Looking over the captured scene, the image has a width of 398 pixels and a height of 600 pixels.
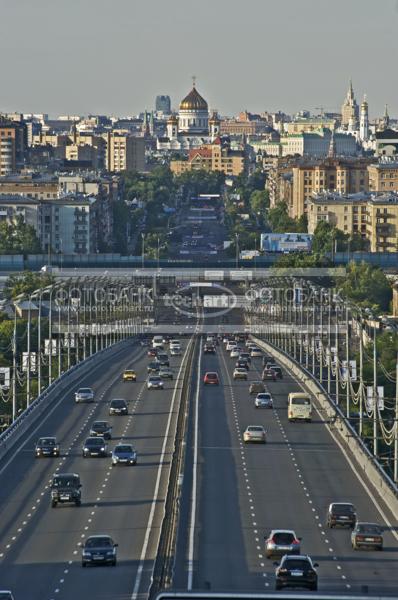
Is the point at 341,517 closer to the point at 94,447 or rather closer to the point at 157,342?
the point at 94,447

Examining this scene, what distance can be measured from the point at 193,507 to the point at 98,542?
8839 mm

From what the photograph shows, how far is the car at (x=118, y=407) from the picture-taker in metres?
76.3

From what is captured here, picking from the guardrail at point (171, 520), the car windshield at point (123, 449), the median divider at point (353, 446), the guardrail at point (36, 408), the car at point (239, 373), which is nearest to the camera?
the guardrail at point (171, 520)

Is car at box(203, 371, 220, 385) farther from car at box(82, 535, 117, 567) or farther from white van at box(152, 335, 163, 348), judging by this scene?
car at box(82, 535, 117, 567)

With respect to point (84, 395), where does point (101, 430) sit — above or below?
above

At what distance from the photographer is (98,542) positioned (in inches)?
1667

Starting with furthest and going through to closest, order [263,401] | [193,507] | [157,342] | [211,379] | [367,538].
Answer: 1. [157,342]
2. [211,379]
3. [263,401]
4. [193,507]
5. [367,538]

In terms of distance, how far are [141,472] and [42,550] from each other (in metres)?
14.2

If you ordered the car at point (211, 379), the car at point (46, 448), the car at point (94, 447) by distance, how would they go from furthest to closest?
1. the car at point (211, 379)
2. the car at point (94, 447)
3. the car at point (46, 448)

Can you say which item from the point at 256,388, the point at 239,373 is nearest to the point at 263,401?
the point at 256,388

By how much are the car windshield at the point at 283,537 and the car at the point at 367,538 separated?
6.27ft

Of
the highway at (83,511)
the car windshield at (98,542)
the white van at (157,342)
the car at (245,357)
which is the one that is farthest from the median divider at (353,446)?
the white van at (157,342)

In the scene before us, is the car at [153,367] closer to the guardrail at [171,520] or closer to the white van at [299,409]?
the guardrail at [171,520]

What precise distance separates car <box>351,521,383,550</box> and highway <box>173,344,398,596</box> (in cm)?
22
